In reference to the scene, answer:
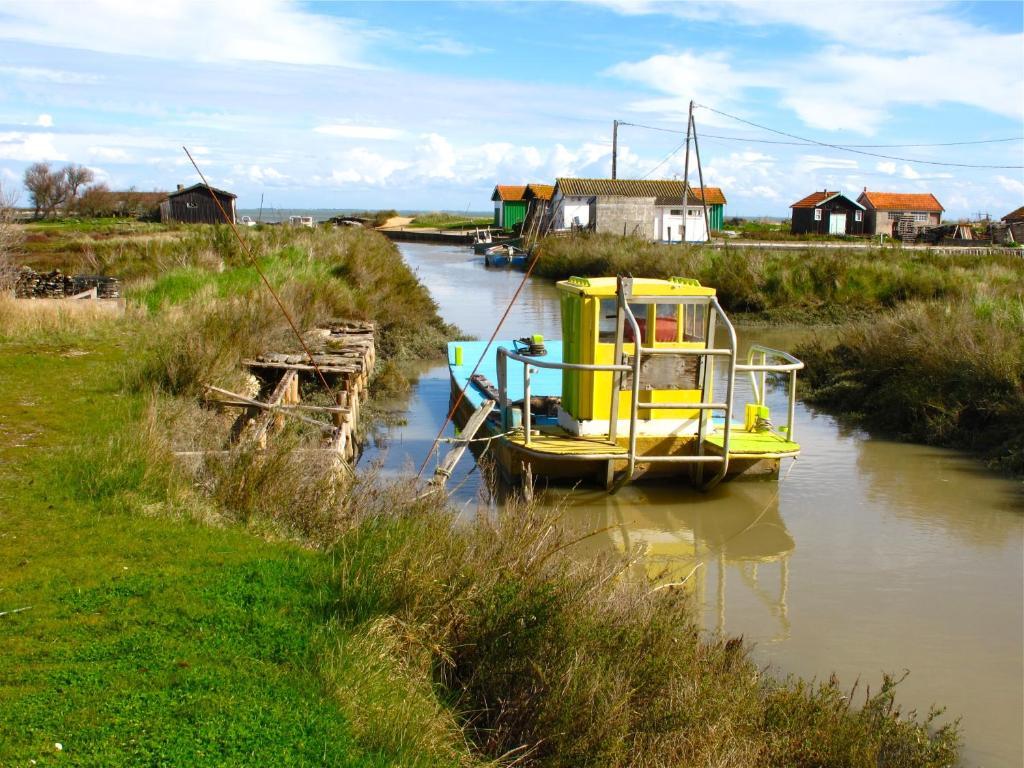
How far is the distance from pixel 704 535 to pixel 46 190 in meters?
69.9

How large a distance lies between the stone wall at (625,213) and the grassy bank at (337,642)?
178 ft

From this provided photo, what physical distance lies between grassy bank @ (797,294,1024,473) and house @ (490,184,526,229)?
5702 centimetres

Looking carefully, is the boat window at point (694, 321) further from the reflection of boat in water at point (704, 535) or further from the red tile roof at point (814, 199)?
the red tile roof at point (814, 199)

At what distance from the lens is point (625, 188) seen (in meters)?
61.4

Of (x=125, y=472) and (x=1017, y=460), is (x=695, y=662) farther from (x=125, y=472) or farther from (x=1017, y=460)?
(x=1017, y=460)

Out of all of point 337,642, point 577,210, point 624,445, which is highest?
point 577,210

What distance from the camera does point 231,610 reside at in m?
4.98

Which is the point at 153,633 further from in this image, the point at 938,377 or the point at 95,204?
the point at 95,204

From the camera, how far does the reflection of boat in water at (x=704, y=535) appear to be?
8.80m

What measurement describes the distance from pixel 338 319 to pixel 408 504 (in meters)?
13.5

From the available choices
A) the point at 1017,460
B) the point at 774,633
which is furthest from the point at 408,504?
the point at 1017,460

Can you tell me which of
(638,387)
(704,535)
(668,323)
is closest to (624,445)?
(638,387)

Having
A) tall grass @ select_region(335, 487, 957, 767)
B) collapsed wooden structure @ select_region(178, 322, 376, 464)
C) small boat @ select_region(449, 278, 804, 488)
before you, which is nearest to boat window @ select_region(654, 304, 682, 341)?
small boat @ select_region(449, 278, 804, 488)

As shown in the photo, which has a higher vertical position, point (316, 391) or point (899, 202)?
point (899, 202)
